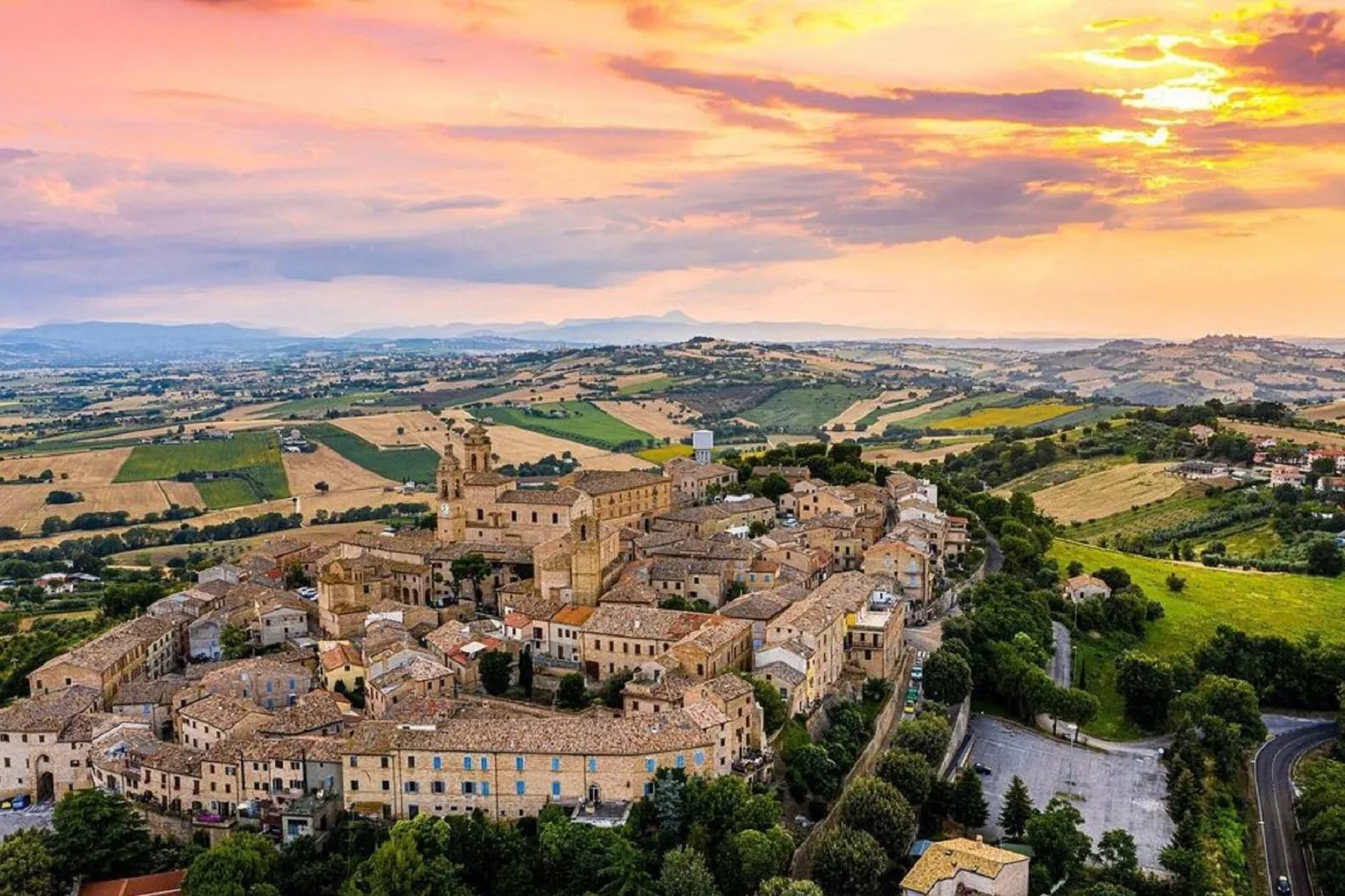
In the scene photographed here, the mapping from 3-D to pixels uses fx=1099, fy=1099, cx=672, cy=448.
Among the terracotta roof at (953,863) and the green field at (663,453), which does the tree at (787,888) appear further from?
the green field at (663,453)

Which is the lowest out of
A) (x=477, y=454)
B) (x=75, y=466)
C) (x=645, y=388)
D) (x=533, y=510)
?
(x=75, y=466)

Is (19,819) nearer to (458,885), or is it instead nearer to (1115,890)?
(458,885)

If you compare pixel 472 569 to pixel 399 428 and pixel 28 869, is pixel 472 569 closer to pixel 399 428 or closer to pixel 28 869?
pixel 28 869

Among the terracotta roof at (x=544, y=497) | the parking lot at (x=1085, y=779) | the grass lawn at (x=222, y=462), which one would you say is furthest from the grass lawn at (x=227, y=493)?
the parking lot at (x=1085, y=779)

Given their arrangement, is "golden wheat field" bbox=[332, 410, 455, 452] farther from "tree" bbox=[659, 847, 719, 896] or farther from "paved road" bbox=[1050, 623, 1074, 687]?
"tree" bbox=[659, 847, 719, 896]

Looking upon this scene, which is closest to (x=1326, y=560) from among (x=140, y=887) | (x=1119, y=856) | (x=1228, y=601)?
(x=1228, y=601)

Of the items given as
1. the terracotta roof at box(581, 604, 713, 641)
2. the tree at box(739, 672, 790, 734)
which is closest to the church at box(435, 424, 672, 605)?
the terracotta roof at box(581, 604, 713, 641)
